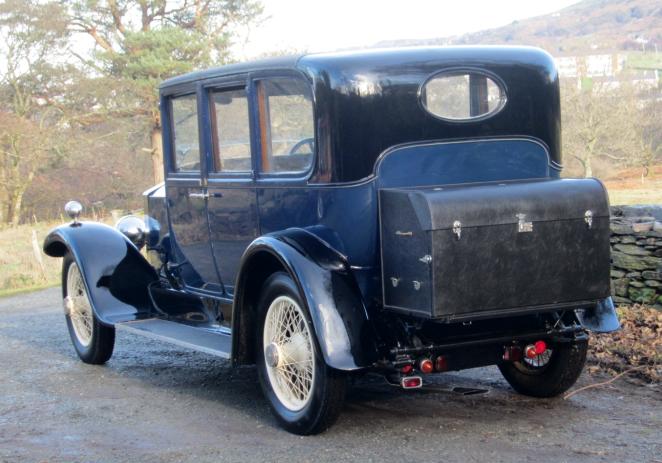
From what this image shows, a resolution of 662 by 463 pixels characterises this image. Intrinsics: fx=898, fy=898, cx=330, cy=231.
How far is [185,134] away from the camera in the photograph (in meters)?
6.09

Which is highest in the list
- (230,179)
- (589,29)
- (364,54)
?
(589,29)

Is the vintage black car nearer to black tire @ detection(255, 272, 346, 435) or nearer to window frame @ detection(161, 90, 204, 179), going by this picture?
black tire @ detection(255, 272, 346, 435)

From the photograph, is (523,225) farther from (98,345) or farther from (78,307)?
(78,307)

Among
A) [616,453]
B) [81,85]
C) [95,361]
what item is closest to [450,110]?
[616,453]

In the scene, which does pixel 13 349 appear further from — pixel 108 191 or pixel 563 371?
pixel 108 191

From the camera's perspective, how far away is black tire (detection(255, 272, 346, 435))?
441cm

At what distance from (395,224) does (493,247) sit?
48 centimetres

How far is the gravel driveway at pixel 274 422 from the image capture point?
4.24 metres

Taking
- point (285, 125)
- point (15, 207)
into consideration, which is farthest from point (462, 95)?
point (15, 207)

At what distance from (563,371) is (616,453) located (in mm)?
993

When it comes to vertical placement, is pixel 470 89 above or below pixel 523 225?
above

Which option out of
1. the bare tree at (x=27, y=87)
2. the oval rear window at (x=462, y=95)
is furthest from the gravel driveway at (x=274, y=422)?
the bare tree at (x=27, y=87)

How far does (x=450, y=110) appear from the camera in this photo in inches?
190

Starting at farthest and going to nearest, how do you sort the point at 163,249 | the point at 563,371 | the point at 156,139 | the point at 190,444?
the point at 156,139, the point at 163,249, the point at 563,371, the point at 190,444
